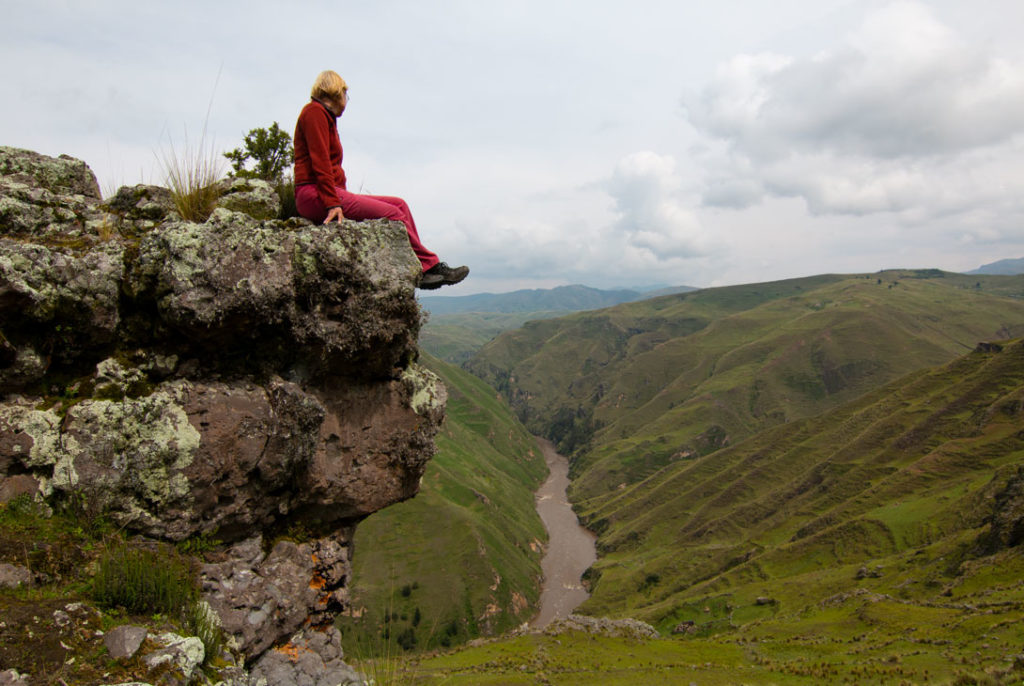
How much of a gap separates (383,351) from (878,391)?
677 feet

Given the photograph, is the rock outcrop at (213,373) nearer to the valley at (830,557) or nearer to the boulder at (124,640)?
the boulder at (124,640)

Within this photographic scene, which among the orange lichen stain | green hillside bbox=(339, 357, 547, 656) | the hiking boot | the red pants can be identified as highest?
the red pants

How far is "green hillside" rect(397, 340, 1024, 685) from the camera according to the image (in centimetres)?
4322

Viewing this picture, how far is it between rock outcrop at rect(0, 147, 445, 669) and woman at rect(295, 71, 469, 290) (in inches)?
24.0

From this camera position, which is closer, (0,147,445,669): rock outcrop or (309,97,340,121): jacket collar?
(0,147,445,669): rock outcrop

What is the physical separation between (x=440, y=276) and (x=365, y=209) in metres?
2.38

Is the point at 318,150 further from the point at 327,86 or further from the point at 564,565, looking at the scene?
the point at 564,565

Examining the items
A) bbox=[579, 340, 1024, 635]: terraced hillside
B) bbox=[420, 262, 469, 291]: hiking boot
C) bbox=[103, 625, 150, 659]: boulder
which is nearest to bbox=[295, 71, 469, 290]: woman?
bbox=[420, 262, 469, 291]: hiking boot

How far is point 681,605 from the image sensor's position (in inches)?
4296

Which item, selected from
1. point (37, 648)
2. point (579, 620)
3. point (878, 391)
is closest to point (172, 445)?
point (37, 648)

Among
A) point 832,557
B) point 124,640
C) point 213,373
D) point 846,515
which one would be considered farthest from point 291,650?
point 846,515

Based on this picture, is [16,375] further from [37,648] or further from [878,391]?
[878,391]

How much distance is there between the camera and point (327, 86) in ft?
33.2

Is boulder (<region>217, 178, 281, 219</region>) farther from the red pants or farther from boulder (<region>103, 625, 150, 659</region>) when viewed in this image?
boulder (<region>103, 625, 150, 659</region>)
